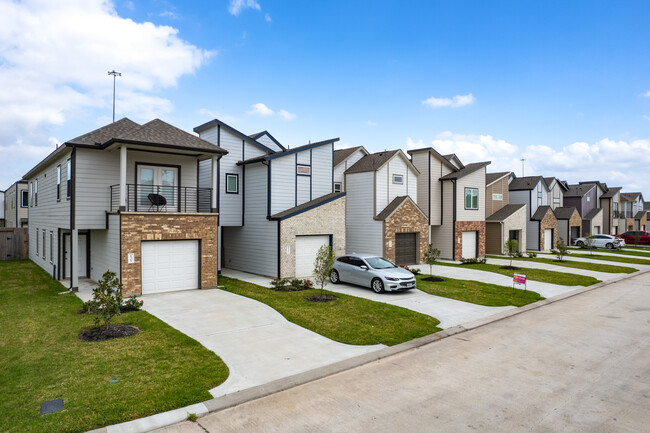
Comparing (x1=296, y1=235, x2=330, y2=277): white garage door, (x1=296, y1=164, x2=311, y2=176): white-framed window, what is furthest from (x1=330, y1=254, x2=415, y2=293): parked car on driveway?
(x1=296, y1=164, x2=311, y2=176): white-framed window

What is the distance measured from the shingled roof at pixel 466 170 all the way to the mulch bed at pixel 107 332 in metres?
22.9

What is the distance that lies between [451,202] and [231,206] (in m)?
15.4

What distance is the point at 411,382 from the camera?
7.50m

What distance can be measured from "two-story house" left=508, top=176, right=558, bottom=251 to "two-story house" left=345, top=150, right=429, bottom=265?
15.4 metres

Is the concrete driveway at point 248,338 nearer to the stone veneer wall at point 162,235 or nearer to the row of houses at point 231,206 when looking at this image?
the stone veneer wall at point 162,235

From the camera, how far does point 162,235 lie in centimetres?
1534

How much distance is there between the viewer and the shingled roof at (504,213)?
3209cm

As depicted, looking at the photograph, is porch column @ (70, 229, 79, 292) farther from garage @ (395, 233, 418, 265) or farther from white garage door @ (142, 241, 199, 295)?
garage @ (395, 233, 418, 265)

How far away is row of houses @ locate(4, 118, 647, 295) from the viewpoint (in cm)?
1555

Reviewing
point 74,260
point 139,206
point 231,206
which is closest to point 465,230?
point 231,206

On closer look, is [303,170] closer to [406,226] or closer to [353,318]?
[406,226]

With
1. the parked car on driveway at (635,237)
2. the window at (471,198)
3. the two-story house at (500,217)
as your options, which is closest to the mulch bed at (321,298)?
the window at (471,198)

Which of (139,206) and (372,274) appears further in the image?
(139,206)

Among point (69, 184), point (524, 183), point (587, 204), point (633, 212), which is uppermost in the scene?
point (524, 183)
